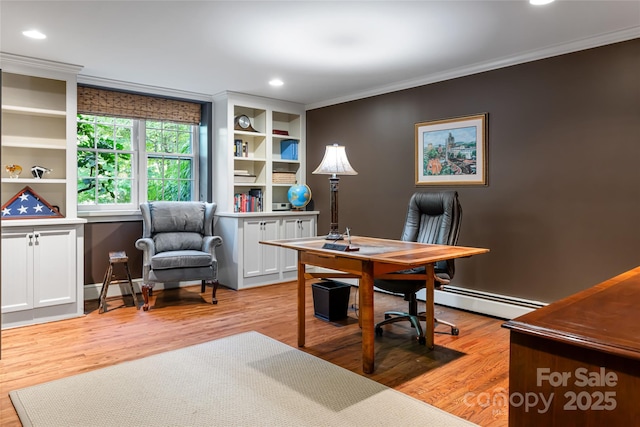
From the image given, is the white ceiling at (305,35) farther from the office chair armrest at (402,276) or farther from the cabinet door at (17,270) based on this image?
the office chair armrest at (402,276)

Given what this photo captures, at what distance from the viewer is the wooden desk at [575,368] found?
103 cm

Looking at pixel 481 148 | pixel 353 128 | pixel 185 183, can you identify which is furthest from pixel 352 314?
pixel 185 183

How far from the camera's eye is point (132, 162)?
4.95 metres

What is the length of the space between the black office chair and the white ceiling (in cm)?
126

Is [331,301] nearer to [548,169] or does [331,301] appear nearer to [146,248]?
[146,248]

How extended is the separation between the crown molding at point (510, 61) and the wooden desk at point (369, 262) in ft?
6.26

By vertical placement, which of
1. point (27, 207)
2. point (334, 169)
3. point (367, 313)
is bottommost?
point (367, 313)

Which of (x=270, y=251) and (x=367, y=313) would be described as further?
(x=270, y=251)

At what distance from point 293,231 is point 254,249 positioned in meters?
0.60

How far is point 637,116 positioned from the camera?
3211 millimetres

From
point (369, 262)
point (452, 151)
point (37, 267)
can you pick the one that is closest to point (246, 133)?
point (452, 151)

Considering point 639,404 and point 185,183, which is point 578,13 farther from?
point 185,183

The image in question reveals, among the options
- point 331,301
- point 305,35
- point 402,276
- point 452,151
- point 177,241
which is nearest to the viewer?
point 402,276

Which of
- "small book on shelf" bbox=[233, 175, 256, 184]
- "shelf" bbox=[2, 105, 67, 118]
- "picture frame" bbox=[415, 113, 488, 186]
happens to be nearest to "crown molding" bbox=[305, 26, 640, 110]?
"picture frame" bbox=[415, 113, 488, 186]
